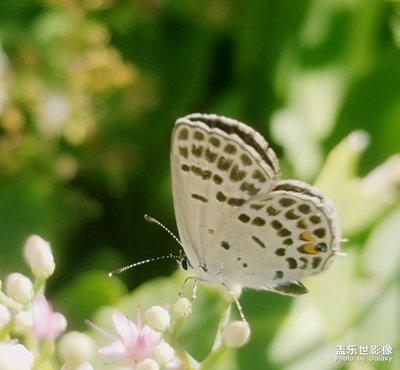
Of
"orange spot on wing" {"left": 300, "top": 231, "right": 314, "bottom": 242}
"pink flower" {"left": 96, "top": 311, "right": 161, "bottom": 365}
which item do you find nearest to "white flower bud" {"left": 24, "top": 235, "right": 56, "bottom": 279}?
"pink flower" {"left": 96, "top": 311, "right": 161, "bottom": 365}

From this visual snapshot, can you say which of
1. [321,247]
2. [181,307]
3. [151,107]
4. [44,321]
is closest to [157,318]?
[181,307]

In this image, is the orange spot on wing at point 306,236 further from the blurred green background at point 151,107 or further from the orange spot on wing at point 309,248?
the blurred green background at point 151,107

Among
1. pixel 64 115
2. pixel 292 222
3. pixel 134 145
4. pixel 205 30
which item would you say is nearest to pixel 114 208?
pixel 134 145

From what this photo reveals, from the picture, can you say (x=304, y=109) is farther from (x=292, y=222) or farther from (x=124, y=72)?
(x=292, y=222)

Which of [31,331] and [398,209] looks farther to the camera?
[398,209]

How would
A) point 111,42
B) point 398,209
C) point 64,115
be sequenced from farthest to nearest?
point 111,42
point 64,115
point 398,209

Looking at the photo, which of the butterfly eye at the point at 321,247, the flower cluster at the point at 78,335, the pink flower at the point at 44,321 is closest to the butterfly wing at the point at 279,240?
the butterfly eye at the point at 321,247
